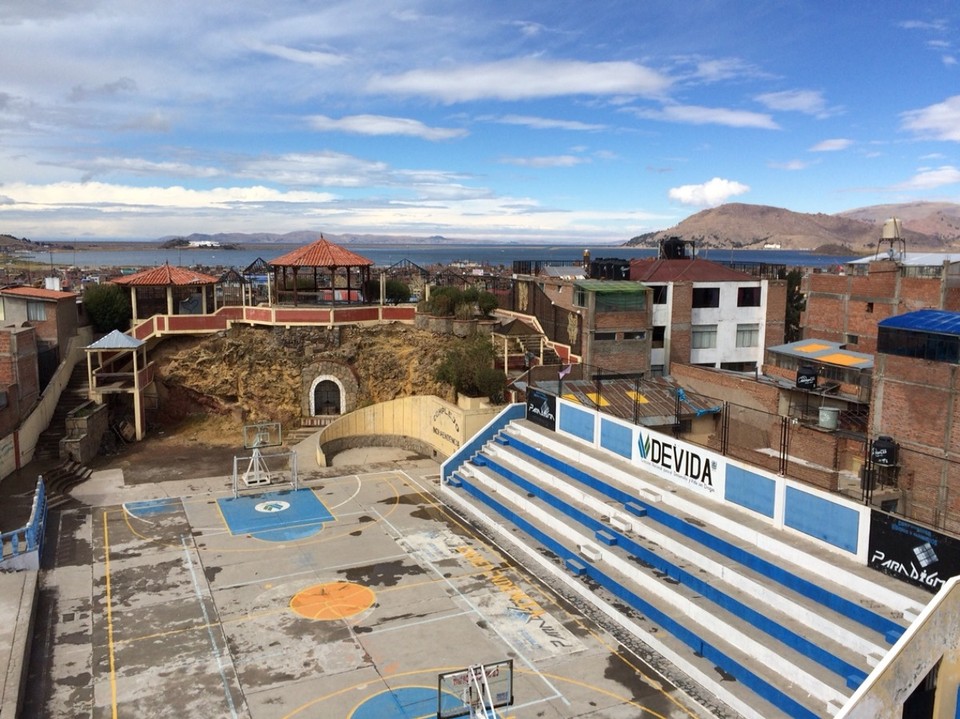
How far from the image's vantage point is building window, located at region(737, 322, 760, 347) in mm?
47250

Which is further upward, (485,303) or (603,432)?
(485,303)

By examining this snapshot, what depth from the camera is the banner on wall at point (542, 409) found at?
3023 centimetres

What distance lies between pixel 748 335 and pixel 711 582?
3167 cm

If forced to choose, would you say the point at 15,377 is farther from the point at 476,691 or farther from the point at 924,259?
the point at 924,259

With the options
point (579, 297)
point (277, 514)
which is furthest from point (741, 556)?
point (579, 297)

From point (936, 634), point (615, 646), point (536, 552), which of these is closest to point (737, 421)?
point (536, 552)

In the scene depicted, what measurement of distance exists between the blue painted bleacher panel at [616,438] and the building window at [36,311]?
95.6ft

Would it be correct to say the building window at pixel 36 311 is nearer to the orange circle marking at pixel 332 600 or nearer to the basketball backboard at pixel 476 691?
Result: the orange circle marking at pixel 332 600

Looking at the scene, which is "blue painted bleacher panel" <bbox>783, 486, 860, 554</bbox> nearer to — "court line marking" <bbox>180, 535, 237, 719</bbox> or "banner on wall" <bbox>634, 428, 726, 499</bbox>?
"banner on wall" <bbox>634, 428, 726, 499</bbox>

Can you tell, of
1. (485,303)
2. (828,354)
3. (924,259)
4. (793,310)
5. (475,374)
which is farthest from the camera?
(793,310)

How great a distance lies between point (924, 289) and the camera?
38.0 m

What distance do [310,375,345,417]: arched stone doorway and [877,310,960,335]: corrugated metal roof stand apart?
28.0 m

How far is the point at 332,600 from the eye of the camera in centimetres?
2052

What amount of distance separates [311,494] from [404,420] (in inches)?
332
